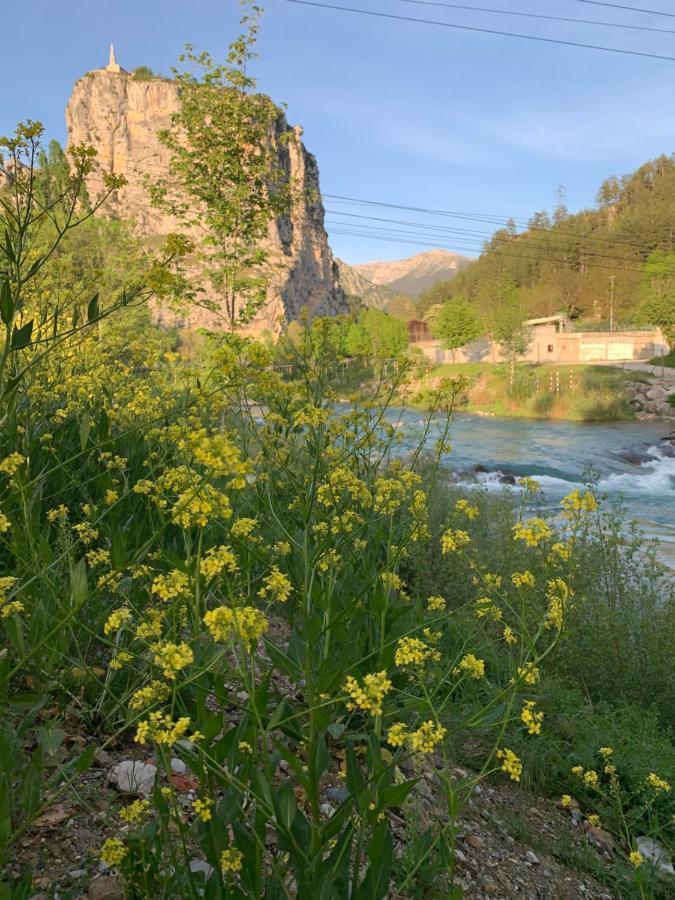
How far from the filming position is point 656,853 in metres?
2.62

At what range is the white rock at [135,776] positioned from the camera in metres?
1.95

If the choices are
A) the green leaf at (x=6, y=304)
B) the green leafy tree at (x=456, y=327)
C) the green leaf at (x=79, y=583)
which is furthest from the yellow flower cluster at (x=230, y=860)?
the green leafy tree at (x=456, y=327)

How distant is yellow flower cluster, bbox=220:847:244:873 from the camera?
51.6 inches

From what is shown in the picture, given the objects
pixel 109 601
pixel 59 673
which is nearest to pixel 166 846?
pixel 59 673

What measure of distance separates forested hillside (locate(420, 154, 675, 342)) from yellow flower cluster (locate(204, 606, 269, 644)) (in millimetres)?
67771

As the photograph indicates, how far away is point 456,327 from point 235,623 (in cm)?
6419

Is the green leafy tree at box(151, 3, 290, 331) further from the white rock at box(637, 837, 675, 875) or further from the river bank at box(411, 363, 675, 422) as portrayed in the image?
the river bank at box(411, 363, 675, 422)

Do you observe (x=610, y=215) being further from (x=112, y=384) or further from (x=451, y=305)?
(x=112, y=384)

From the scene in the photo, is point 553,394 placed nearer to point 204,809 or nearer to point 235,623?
point 235,623

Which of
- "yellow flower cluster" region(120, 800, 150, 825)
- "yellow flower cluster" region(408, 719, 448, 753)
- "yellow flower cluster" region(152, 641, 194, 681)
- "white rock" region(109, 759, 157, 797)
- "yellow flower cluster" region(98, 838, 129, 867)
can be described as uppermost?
"yellow flower cluster" region(152, 641, 194, 681)

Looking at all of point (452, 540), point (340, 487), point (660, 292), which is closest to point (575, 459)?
point (340, 487)

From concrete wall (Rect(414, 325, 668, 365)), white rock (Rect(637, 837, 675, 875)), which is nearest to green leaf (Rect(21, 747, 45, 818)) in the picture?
white rock (Rect(637, 837, 675, 875))

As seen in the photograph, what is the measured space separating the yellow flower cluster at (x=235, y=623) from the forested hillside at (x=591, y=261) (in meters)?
67.8

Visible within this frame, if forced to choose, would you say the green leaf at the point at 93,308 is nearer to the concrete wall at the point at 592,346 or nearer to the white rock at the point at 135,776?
the white rock at the point at 135,776
